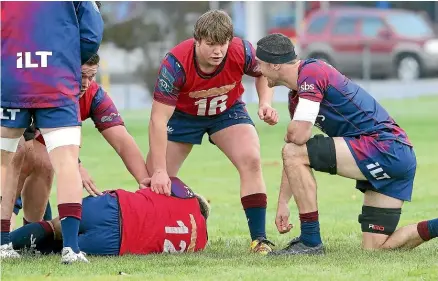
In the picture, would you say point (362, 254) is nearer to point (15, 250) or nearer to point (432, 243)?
point (432, 243)

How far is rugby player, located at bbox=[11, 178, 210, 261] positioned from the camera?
7.31 m

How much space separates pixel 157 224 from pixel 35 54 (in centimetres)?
139

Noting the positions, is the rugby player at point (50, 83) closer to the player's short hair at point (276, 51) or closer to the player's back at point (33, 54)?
the player's back at point (33, 54)

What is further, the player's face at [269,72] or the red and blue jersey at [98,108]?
the red and blue jersey at [98,108]

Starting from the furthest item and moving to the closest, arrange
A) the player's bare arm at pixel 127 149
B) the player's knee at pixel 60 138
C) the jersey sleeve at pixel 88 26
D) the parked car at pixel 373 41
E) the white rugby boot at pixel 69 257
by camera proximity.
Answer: the parked car at pixel 373 41, the player's bare arm at pixel 127 149, the jersey sleeve at pixel 88 26, the player's knee at pixel 60 138, the white rugby boot at pixel 69 257

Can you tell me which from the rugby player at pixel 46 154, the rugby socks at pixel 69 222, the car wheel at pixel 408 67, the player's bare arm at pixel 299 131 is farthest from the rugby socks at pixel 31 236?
the car wheel at pixel 408 67

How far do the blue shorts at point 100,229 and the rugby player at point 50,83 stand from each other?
1.31ft

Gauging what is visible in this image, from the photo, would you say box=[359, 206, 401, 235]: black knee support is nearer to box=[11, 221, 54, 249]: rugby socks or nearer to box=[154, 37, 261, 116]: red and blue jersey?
box=[154, 37, 261, 116]: red and blue jersey

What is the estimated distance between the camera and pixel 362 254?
285 inches

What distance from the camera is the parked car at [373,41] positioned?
28.4 meters

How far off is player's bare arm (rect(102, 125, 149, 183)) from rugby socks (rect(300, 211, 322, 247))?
4.40 ft

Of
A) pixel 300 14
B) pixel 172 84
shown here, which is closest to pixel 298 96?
pixel 172 84

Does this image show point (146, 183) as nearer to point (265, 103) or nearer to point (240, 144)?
point (240, 144)

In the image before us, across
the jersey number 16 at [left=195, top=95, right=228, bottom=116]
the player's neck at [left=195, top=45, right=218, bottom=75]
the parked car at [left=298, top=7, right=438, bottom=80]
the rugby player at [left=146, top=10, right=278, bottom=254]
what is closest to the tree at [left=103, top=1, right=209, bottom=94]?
the parked car at [left=298, top=7, right=438, bottom=80]
